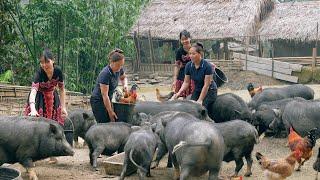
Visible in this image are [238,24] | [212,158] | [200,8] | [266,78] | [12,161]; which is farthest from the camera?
[200,8]

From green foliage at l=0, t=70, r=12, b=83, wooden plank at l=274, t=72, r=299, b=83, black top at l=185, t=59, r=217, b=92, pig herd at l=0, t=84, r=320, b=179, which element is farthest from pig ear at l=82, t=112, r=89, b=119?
wooden plank at l=274, t=72, r=299, b=83

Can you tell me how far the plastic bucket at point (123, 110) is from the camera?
335 inches

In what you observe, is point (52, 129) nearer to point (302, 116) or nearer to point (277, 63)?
point (302, 116)

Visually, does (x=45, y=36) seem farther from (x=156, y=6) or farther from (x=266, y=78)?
(x=156, y=6)

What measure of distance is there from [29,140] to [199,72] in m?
2.83

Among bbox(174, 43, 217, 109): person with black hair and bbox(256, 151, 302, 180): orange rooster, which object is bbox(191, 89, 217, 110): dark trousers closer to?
bbox(174, 43, 217, 109): person with black hair

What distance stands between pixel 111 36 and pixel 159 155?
13504mm

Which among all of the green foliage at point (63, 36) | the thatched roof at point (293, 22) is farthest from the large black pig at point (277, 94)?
the thatched roof at point (293, 22)

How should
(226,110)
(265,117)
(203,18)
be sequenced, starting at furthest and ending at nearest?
(203,18) < (265,117) < (226,110)

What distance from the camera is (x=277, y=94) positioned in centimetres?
1225

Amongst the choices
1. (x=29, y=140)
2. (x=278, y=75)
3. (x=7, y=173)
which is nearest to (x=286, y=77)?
(x=278, y=75)

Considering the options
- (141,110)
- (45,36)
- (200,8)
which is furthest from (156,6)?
(141,110)

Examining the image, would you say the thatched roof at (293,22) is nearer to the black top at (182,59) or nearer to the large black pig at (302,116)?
the large black pig at (302,116)

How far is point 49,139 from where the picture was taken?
7199 mm
